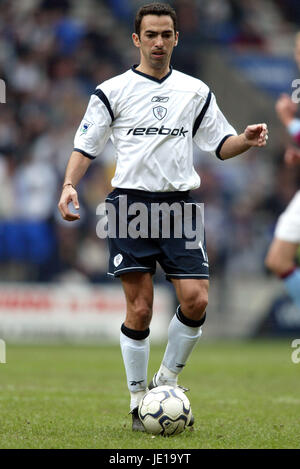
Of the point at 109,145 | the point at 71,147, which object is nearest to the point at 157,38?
the point at 109,145

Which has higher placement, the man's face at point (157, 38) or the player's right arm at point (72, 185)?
the man's face at point (157, 38)

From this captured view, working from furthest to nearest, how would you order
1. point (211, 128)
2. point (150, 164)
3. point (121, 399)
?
point (121, 399) < point (211, 128) < point (150, 164)

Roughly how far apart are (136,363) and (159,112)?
5.23 feet

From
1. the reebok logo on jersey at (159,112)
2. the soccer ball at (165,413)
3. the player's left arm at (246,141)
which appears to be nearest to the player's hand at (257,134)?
the player's left arm at (246,141)

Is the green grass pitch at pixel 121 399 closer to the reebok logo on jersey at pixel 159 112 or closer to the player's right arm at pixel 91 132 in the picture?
the player's right arm at pixel 91 132

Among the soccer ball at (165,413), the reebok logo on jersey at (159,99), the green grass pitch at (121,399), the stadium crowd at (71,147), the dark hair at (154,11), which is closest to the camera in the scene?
the green grass pitch at (121,399)

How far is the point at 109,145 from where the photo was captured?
594 inches

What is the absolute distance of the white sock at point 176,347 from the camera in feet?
18.7

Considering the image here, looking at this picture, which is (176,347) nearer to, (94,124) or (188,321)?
(188,321)

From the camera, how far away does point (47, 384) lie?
8195 mm

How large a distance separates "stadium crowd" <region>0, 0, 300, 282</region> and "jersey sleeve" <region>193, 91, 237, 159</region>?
7.94 m

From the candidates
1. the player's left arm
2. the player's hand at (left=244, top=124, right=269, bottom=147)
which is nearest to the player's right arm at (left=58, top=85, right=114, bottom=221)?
the player's left arm

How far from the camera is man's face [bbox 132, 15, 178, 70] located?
5.54 meters
